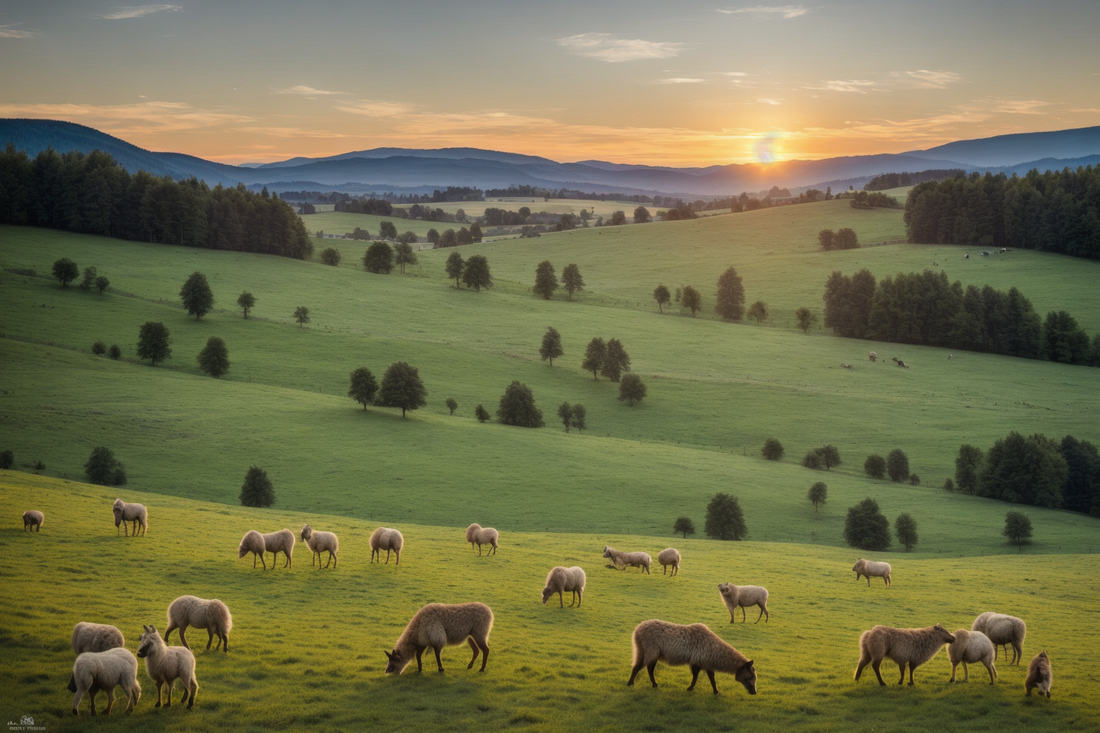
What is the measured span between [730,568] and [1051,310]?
4231 inches

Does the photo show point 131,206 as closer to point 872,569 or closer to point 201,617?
point 201,617

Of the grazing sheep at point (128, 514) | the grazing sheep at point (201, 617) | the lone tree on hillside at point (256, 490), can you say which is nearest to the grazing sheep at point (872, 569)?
the grazing sheep at point (201, 617)

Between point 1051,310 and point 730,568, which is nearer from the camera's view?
point 730,568

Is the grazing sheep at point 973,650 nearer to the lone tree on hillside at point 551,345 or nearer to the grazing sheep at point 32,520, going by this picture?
the grazing sheep at point 32,520

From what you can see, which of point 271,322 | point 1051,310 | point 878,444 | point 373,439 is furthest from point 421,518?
point 1051,310

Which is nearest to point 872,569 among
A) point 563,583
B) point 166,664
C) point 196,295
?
point 563,583

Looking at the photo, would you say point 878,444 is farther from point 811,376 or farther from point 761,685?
point 761,685

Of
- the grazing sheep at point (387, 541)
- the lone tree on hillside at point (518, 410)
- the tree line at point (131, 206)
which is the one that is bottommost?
the lone tree on hillside at point (518, 410)

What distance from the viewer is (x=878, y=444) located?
239ft

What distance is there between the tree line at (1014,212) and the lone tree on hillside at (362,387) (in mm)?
132239

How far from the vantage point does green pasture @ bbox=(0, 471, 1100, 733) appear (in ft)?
47.8

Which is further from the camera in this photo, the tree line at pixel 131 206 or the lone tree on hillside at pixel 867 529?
the tree line at pixel 131 206

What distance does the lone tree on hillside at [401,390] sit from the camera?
69438 millimetres

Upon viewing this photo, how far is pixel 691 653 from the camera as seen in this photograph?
16016mm
